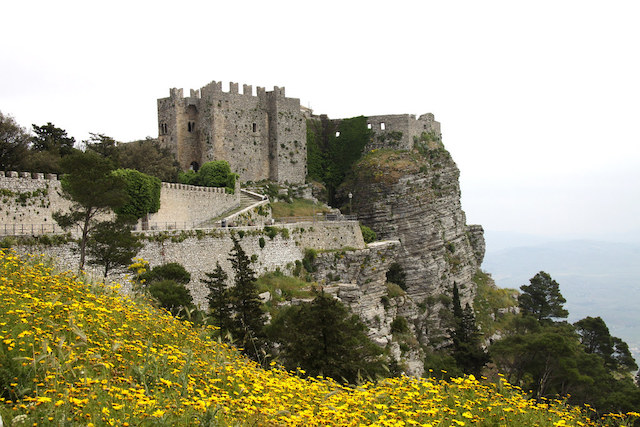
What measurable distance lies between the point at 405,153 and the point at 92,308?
48536 mm

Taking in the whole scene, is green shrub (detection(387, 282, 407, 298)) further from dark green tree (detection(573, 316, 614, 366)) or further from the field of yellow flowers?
the field of yellow flowers

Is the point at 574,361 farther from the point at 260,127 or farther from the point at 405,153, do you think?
the point at 260,127

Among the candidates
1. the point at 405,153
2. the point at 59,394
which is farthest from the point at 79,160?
the point at 405,153

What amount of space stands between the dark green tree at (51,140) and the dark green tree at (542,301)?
44.8 m

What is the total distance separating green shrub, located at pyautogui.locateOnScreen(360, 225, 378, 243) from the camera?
4897cm

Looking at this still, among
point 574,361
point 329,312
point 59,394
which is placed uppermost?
point 59,394

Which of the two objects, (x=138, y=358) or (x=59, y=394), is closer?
(x=59, y=394)

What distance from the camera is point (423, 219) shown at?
52250mm

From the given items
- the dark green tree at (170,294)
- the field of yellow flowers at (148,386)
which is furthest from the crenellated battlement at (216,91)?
the field of yellow flowers at (148,386)

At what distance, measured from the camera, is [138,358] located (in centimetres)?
867

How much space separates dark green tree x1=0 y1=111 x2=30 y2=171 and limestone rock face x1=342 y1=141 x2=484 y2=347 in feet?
94.0

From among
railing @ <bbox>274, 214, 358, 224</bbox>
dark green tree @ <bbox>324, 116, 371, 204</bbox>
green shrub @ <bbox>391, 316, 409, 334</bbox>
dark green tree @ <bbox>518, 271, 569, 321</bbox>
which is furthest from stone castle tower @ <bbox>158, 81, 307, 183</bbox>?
dark green tree @ <bbox>518, 271, 569, 321</bbox>

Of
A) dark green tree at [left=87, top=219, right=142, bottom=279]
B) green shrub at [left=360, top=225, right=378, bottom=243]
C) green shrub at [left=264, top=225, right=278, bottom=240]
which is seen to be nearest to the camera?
dark green tree at [left=87, top=219, right=142, bottom=279]

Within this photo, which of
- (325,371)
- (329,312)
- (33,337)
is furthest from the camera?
(329,312)
